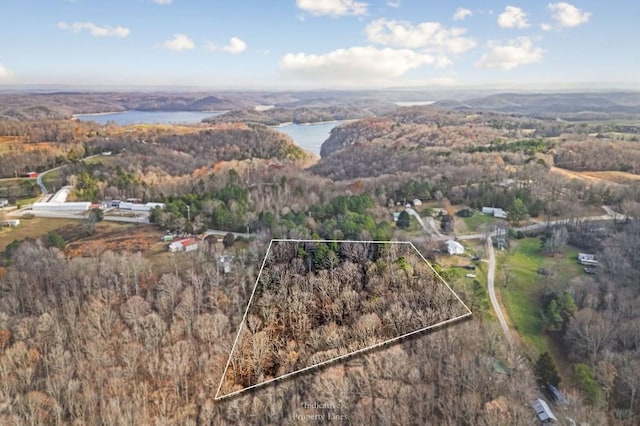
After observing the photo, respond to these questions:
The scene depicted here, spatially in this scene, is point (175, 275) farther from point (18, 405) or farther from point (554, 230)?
point (554, 230)

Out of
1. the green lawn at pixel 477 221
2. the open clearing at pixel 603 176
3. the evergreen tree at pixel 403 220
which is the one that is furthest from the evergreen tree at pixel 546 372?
the open clearing at pixel 603 176

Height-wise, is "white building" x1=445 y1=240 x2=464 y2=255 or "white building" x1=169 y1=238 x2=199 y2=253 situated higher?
"white building" x1=445 y1=240 x2=464 y2=255

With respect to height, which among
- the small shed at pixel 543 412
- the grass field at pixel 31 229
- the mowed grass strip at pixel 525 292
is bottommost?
the small shed at pixel 543 412

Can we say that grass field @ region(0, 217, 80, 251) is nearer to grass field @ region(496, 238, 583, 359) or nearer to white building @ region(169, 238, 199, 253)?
white building @ region(169, 238, 199, 253)

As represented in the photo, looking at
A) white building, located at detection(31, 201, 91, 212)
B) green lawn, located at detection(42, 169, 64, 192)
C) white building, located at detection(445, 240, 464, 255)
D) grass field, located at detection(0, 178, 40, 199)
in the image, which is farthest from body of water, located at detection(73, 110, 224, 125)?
white building, located at detection(445, 240, 464, 255)

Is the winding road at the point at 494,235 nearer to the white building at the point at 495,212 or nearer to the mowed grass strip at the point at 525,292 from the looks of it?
the mowed grass strip at the point at 525,292

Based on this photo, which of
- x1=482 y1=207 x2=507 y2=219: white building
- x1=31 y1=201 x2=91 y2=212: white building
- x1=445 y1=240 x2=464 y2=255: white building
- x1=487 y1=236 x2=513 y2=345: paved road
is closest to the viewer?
x1=487 y1=236 x2=513 y2=345: paved road

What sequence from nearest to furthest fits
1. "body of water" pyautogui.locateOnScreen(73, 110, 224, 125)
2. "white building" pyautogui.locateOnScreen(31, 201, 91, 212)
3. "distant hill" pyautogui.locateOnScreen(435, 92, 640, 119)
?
"white building" pyautogui.locateOnScreen(31, 201, 91, 212) < "distant hill" pyautogui.locateOnScreen(435, 92, 640, 119) < "body of water" pyautogui.locateOnScreen(73, 110, 224, 125)
